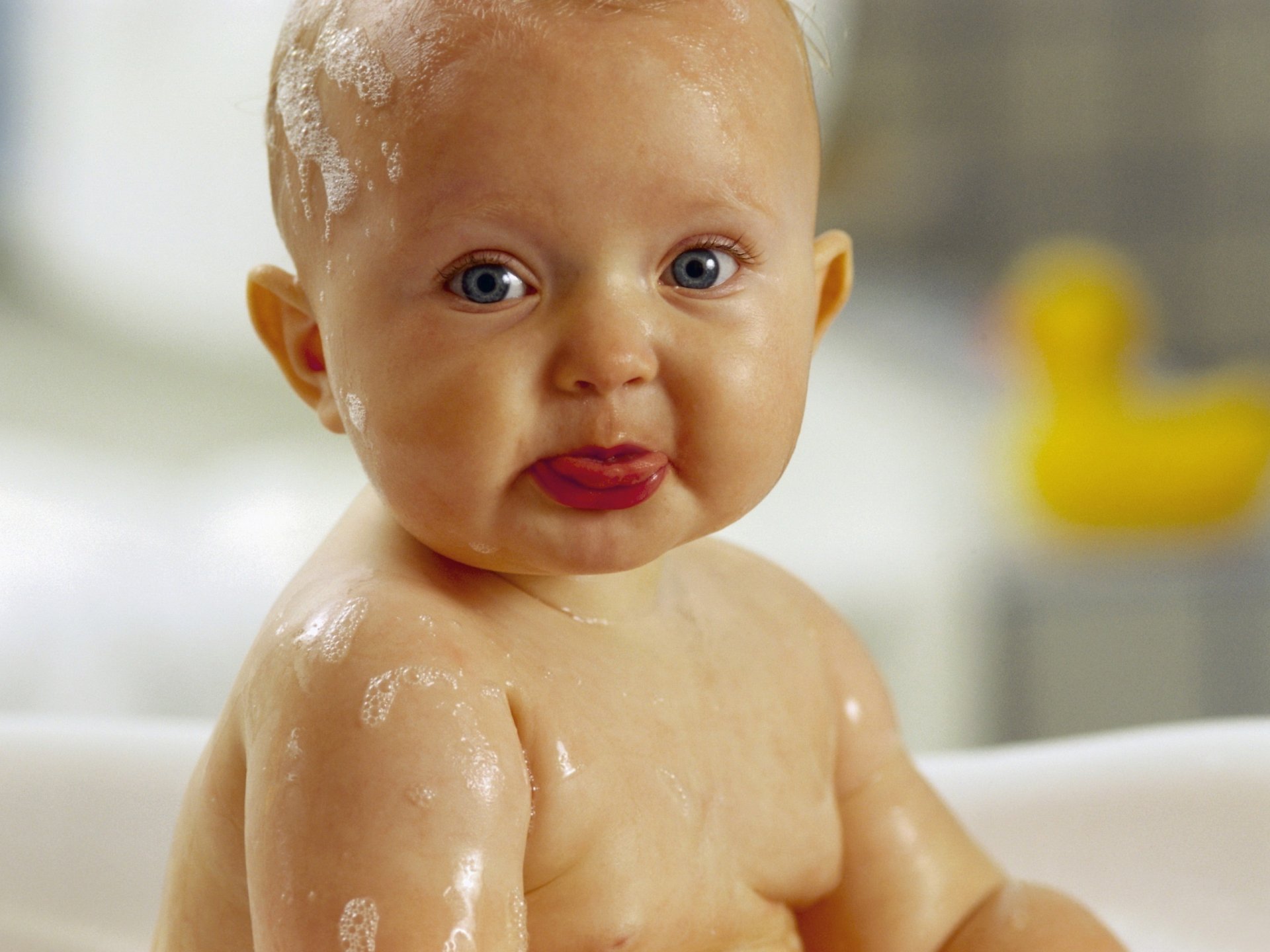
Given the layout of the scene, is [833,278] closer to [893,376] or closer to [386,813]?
[386,813]

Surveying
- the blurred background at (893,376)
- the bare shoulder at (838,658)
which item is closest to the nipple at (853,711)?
the bare shoulder at (838,658)

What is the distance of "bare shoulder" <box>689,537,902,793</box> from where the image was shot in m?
0.51

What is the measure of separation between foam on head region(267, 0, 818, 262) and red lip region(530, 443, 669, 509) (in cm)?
7

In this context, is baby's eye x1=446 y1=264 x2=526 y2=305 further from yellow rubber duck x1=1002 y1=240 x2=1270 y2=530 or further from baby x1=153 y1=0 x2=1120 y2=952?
yellow rubber duck x1=1002 y1=240 x2=1270 y2=530

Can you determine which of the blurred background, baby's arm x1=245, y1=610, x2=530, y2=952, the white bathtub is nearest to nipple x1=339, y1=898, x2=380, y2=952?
baby's arm x1=245, y1=610, x2=530, y2=952

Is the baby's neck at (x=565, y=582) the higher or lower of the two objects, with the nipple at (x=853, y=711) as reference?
higher

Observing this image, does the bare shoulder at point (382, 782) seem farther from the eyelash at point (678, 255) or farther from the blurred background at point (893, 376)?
the blurred background at point (893, 376)

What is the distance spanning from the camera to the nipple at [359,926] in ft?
1.13

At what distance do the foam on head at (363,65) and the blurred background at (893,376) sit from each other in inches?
28.1

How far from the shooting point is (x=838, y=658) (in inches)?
20.2

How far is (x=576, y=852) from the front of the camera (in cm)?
40

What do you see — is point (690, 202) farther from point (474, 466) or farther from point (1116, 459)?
point (1116, 459)

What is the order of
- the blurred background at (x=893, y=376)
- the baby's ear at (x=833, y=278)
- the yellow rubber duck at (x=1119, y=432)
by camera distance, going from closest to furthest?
the baby's ear at (x=833, y=278) < the blurred background at (x=893, y=376) < the yellow rubber duck at (x=1119, y=432)

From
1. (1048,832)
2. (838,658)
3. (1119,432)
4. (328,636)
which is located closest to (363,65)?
(328,636)
